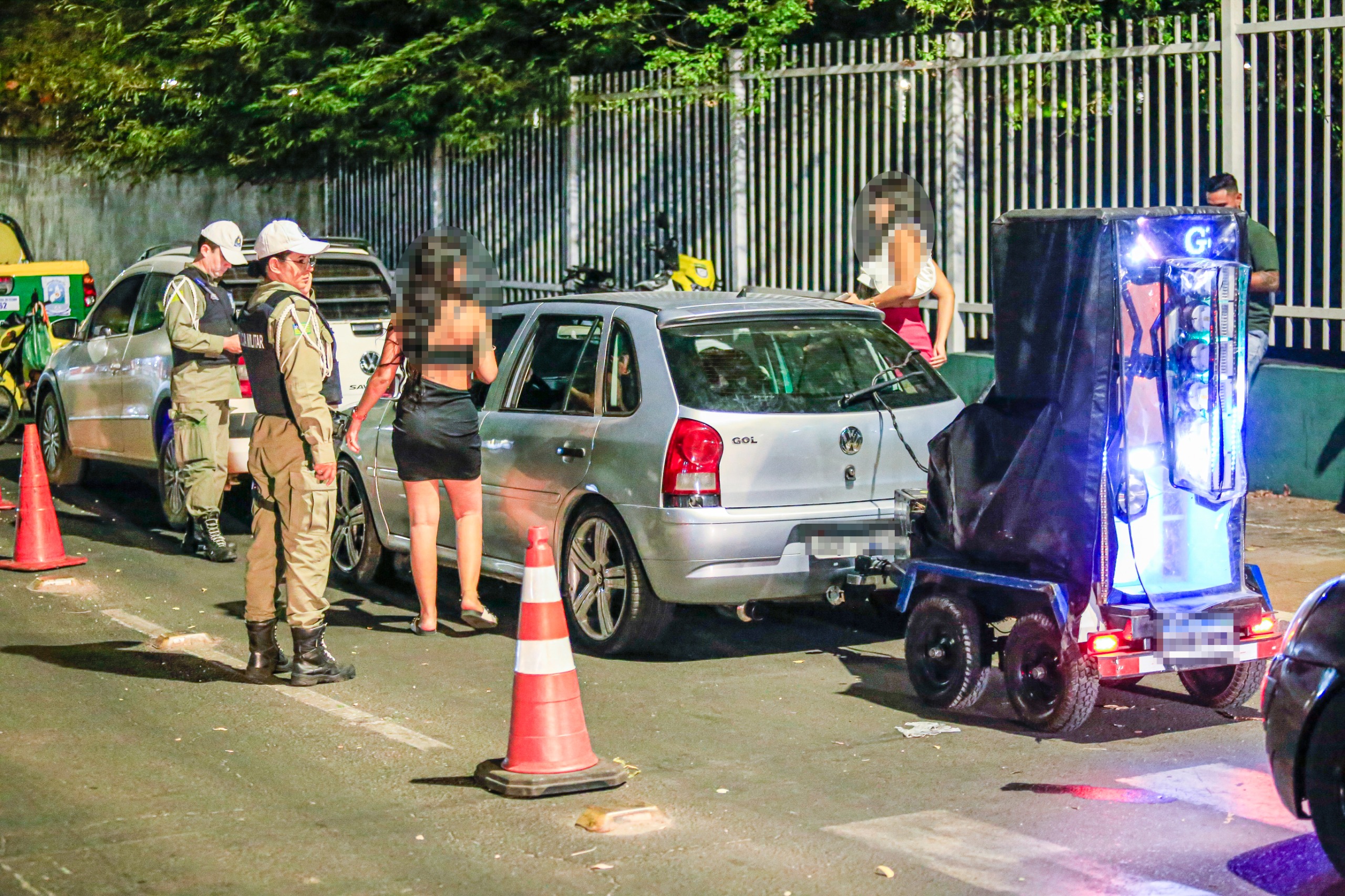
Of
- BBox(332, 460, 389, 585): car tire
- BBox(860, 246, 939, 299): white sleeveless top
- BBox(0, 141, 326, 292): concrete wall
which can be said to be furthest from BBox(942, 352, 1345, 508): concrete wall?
BBox(0, 141, 326, 292): concrete wall

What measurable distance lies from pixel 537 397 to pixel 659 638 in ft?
4.57

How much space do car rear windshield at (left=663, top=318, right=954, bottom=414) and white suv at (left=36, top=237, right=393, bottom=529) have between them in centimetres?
404

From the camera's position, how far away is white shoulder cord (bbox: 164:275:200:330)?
1100cm

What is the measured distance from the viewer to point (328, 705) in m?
7.52

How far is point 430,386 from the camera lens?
28.7 feet

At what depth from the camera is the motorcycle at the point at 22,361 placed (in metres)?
16.8

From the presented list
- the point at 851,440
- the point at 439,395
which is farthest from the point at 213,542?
the point at 851,440

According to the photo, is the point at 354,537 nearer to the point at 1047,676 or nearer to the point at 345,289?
the point at 345,289

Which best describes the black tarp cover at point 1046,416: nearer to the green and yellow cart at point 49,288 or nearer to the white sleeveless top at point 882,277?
the white sleeveless top at point 882,277

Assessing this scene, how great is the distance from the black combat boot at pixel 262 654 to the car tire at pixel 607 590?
125 cm

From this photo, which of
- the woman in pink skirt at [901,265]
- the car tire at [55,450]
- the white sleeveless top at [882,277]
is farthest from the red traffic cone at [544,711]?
the car tire at [55,450]

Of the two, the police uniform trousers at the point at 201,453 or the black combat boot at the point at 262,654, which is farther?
the police uniform trousers at the point at 201,453

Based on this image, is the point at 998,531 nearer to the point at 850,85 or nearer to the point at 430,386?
the point at 430,386

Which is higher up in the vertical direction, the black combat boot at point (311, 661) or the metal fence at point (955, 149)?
the metal fence at point (955, 149)
